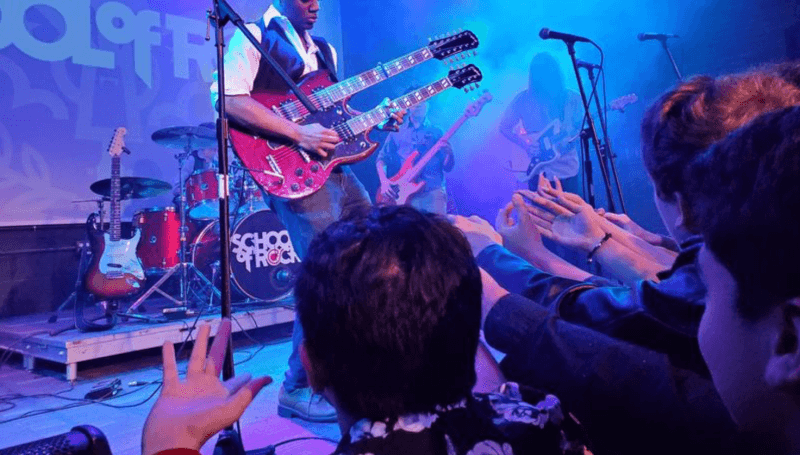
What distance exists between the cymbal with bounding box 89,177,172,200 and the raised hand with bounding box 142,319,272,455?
3.76m

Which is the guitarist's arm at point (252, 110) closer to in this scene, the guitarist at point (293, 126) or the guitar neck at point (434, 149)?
the guitarist at point (293, 126)

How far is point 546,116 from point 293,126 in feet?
14.0

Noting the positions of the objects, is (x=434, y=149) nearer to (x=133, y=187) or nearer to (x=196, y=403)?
(x=133, y=187)

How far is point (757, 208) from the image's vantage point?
0.42 m

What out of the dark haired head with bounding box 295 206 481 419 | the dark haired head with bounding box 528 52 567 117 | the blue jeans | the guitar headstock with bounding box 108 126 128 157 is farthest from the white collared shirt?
the dark haired head with bounding box 528 52 567 117

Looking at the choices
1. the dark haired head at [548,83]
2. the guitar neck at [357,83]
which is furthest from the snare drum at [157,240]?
the dark haired head at [548,83]

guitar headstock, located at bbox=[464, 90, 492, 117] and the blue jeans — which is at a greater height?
guitar headstock, located at bbox=[464, 90, 492, 117]

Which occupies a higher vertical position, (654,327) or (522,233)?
(522,233)

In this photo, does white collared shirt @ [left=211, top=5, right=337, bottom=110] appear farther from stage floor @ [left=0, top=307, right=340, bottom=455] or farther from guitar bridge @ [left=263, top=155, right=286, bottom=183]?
stage floor @ [left=0, top=307, right=340, bottom=455]

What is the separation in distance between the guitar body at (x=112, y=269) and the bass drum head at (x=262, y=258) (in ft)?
2.45

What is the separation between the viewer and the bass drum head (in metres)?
4.39

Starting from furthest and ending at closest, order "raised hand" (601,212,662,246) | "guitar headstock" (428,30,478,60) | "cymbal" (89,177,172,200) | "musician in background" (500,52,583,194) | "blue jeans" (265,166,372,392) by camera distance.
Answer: "musician in background" (500,52,583,194)
"cymbal" (89,177,172,200)
"guitar headstock" (428,30,478,60)
"blue jeans" (265,166,372,392)
"raised hand" (601,212,662,246)

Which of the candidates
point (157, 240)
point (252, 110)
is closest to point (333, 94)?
point (252, 110)

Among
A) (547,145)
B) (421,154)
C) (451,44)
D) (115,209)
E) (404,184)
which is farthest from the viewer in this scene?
(421,154)
